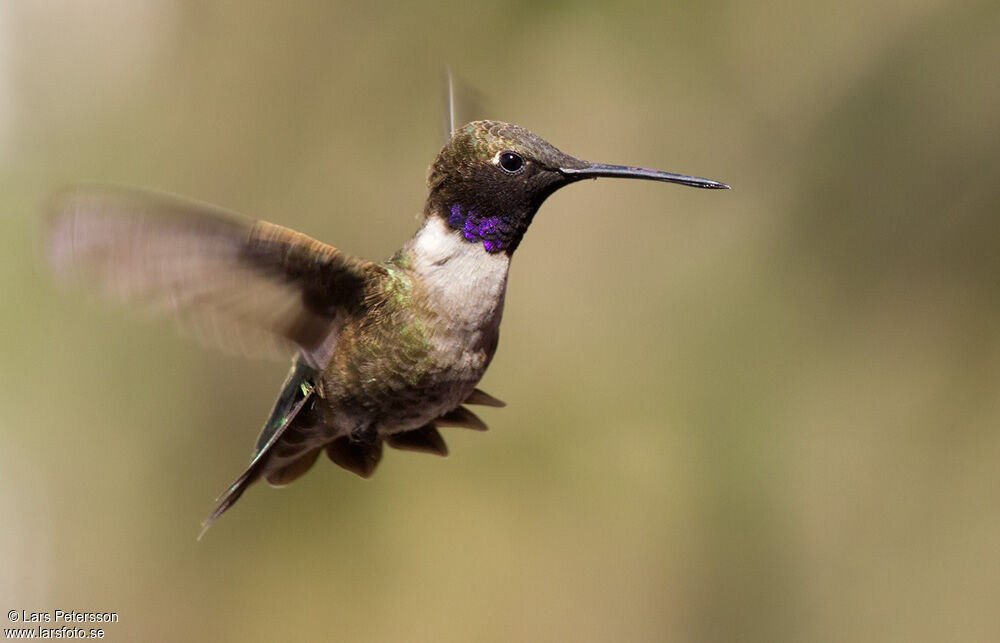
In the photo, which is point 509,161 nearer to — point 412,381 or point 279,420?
point 412,381

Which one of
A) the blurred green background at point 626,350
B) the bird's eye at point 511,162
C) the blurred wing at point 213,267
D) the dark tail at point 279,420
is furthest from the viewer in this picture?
the blurred green background at point 626,350

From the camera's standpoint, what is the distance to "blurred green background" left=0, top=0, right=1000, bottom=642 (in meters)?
2.94

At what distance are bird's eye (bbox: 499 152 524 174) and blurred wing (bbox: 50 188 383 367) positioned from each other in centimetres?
18

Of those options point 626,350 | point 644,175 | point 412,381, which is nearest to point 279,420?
point 412,381

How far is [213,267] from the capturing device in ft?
3.08

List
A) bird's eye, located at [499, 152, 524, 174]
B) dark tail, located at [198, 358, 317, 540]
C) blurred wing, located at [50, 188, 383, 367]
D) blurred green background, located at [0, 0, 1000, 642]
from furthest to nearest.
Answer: blurred green background, located at [0, 0, 1000, 642] < dark tail, located at [198, 358, 317, 540] < bird's eye, located at [499, 152, 524, 174] < blurred wing, located at [50, 188, 383, 367]

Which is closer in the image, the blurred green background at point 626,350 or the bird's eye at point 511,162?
the bird's eye at point 511,162

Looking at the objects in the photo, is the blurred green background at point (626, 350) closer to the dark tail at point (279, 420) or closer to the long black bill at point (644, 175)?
the dark tail at point (279, 420)

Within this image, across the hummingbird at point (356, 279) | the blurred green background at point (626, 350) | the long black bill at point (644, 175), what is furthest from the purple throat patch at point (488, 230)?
the blurred green background at point (626, 350)

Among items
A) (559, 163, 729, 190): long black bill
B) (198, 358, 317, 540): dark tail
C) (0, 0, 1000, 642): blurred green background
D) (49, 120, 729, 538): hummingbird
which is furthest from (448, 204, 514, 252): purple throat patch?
(0, 0, 1000, 642): blurred green background

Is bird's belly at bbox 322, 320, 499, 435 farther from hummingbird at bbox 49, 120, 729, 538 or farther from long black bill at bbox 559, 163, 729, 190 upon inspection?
long black bill at bbox 559, 163, 729, 190

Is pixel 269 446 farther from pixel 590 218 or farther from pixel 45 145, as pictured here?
pixel 45 145

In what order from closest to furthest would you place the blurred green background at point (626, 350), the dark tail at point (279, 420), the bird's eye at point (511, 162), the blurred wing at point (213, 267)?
the blurred wing at point (213, 267) → the bird's eye at point (511, 162) → the dark tail at point (279, 420) → the blurred green background at point (626, 350)

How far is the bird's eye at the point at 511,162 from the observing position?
3.22ft
